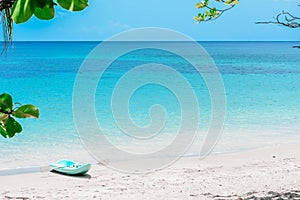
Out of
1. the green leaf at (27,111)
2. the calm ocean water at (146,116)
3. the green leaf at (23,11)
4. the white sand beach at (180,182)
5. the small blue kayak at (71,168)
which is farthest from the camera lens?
the calm ocean water at (146,116)

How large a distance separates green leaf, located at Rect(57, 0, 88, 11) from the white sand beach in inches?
205

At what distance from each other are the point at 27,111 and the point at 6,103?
0.16 feet

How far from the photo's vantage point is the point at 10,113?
105cm

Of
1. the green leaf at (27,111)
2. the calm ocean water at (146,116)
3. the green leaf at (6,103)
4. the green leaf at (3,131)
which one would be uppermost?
the green leaf at (6,103)

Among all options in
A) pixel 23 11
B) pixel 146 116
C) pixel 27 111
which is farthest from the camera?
pixel 146 116

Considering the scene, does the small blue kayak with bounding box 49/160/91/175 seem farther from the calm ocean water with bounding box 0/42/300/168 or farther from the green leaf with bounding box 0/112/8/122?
the green leaf with bounding box 0/112/8/122

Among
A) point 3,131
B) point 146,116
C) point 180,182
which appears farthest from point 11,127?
point 146,116

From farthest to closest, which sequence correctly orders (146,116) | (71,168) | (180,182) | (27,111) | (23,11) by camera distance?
1. (146,116)
2. (71,168)
3. (180,182)
4. (27,111)
5. (23,11)

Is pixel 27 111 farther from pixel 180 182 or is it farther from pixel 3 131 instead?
pixel 180 182

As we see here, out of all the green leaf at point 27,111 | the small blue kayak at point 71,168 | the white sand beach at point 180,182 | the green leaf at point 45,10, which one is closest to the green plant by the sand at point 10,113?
the green leaf at point 27,111

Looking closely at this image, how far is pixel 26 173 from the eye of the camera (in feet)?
29.7

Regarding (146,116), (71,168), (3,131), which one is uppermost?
(3,131)

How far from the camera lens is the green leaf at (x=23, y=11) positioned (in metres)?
0.71

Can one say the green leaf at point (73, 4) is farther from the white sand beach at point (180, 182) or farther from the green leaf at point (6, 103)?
the white sand beach at point (180, 182)
